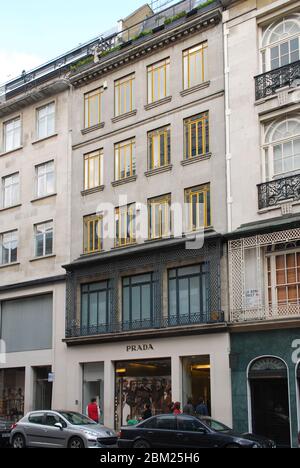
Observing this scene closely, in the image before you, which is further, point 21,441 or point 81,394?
point 81,394

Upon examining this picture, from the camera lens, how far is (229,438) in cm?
2030

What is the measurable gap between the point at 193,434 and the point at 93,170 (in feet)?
54.6

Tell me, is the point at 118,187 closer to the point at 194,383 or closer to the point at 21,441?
the point at 194,383

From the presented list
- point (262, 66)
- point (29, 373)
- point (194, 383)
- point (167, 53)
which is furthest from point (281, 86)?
point (29, 373)

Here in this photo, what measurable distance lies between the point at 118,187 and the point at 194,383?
9793 millimetres

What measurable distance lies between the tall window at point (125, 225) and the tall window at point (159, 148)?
7.16 ft

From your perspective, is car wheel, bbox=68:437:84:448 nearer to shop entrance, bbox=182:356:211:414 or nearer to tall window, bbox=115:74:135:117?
shop entrance, bbox=182:356:211:414

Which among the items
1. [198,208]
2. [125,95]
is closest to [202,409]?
[198,208]

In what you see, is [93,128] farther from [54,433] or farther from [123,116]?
[54,433]

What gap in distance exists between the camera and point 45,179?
36938 mm

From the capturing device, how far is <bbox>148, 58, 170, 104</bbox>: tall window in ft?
105

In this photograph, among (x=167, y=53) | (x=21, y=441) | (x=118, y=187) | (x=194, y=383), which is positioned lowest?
(x=21, y=441)

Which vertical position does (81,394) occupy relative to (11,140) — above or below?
below

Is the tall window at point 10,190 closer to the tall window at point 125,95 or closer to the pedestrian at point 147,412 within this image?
the tall window at point 125,95
